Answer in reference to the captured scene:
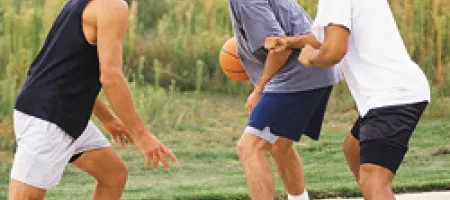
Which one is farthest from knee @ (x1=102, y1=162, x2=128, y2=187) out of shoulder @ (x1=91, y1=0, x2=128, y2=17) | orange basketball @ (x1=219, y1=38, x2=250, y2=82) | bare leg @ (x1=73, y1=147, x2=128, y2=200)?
orange basketball @ (x1=219, y1=38, x2=250, y2=82)

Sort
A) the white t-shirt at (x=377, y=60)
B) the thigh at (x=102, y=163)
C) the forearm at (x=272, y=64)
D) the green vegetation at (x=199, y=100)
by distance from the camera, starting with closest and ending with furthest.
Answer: the white t-shirt at (x=377, y=60)
the thigh at (x=102, y=163)
the forearm at (x=272, y=64)
the green vegetation at (x=199, y=100)

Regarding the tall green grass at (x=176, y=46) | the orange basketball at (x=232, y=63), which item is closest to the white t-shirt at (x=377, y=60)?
the orange basketball at (x=232, y=63)

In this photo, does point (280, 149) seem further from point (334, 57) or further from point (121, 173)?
point (334, 57)

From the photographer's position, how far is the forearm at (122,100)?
14.8 ft

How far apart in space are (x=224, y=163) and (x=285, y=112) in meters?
4.25

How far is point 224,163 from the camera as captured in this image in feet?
32.8

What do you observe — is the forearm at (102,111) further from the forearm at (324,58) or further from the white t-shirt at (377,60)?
the white t-shirt at (377,60)

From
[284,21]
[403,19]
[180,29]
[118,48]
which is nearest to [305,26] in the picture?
[284,21]

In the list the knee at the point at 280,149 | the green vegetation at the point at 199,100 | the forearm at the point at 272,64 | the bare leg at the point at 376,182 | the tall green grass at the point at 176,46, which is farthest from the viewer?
the tall green grass at the point at 176,46

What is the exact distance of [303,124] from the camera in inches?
231

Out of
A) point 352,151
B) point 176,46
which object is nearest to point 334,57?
point 352,151

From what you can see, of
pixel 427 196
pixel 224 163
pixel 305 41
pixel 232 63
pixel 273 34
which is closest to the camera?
pixel 305 41

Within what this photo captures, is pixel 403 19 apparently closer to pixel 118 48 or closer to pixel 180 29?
pixel 180 29

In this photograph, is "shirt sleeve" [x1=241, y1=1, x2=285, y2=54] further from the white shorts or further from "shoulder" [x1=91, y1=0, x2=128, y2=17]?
the white shorts
